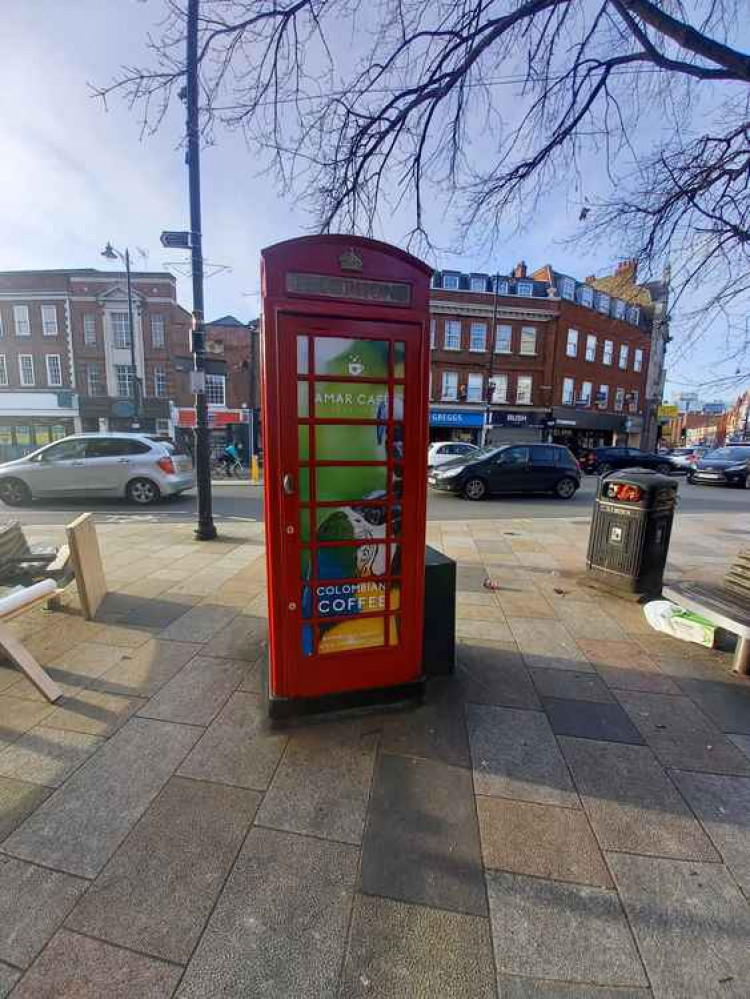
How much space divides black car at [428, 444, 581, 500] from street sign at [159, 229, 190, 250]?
326 inches

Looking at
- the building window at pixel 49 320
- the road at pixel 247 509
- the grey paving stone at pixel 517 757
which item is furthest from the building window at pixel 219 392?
the grey paving stone at pixel 517 757

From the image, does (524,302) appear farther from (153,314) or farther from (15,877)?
(15,877)

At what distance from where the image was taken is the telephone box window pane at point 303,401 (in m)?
2.38

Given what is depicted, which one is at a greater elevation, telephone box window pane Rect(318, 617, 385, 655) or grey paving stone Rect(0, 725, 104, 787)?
telephone box window pane Rect(318, 617, 385, 655)

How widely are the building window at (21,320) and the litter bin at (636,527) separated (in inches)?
1393

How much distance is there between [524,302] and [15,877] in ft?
103

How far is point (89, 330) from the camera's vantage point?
89.9ft

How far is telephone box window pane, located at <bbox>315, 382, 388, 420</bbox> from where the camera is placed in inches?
95.7

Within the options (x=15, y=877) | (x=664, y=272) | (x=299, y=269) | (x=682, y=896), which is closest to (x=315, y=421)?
(x=299, y=269)

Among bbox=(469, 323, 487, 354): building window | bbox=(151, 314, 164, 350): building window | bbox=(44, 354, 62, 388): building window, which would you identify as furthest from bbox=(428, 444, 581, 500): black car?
bbox=(44, 354, 62, 388): building window

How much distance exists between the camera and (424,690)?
293 centimetres

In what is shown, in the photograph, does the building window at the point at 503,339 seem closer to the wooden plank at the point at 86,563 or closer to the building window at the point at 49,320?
the wooden plank at the point at 86,563

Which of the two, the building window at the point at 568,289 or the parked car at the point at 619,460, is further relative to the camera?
the building window at the point at 568,289

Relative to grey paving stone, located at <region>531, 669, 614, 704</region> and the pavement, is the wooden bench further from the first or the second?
grey paving stone, located at <region>531, 669, 614, 704</region>
